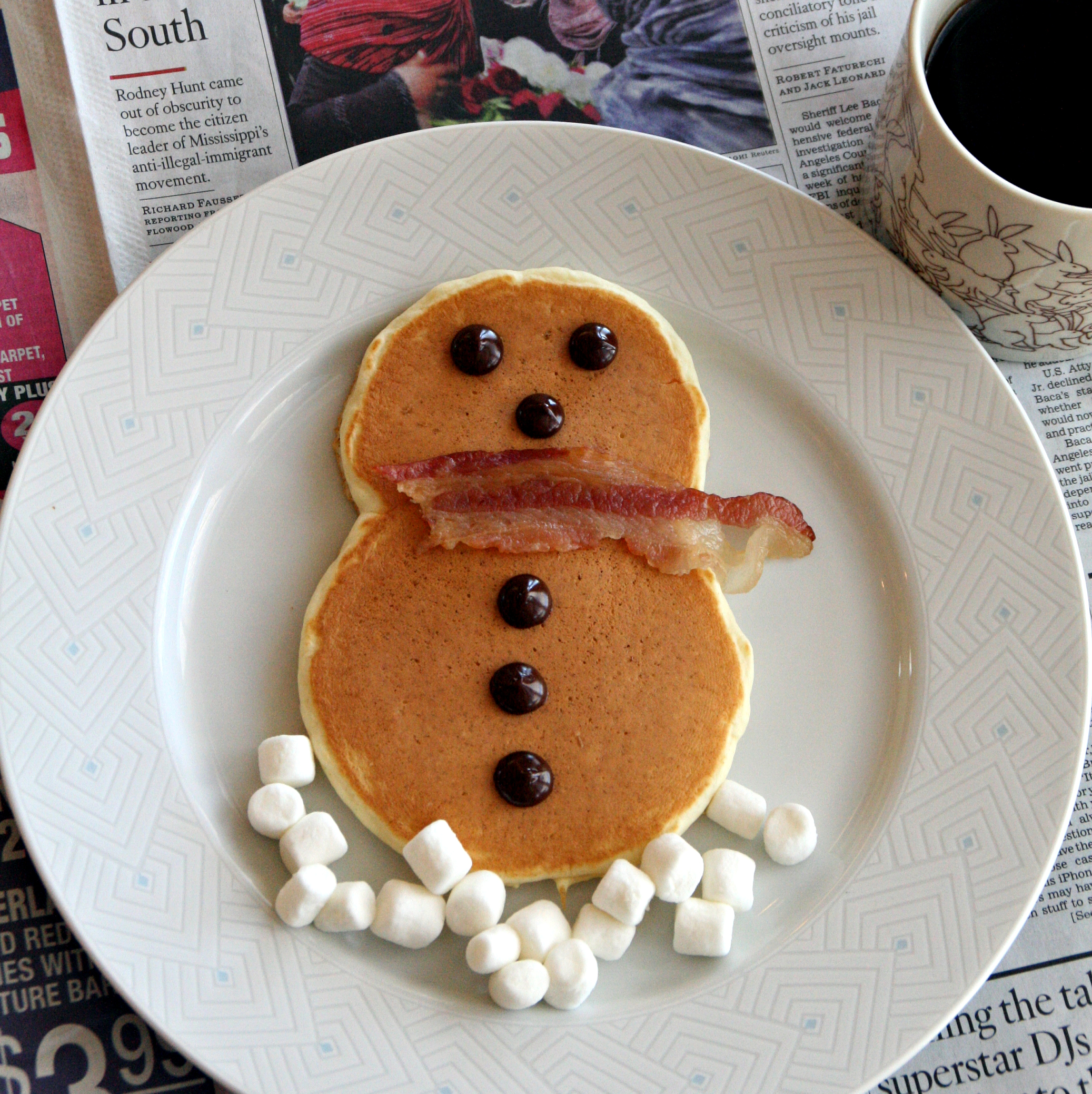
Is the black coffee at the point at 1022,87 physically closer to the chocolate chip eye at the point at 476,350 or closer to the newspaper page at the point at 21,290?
the chocolate chip eye at the point at 476,350

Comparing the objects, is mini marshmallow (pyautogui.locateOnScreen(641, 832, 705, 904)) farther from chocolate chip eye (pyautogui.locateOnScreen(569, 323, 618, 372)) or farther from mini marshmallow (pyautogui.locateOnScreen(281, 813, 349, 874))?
chocolate chip eye (pyautogui.locateOnScreen(569, 323, 618, 372))

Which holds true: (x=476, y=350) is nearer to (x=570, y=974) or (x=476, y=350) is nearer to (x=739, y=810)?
(x=739, y=810)

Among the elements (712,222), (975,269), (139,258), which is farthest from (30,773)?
(975,269)

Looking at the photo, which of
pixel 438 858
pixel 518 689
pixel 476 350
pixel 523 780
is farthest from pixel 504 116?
pixel 438 858

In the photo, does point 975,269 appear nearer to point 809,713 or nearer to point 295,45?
point 809,713

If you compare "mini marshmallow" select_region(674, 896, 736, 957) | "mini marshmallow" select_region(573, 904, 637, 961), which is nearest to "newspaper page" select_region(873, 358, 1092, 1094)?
"mini marshmallow" select_region(674, 896, 736, 957)
